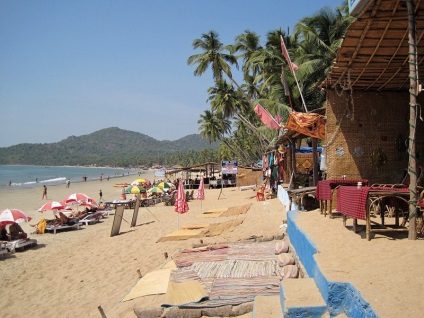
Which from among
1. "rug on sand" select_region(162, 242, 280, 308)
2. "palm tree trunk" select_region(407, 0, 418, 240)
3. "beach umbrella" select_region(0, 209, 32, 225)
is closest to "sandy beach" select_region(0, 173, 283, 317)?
"rug on sand" select_region(162, 242, 280, 308)

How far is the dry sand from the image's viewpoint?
3465 mm

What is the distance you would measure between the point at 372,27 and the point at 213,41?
26.7 meters

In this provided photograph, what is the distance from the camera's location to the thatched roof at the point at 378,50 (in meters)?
5.22

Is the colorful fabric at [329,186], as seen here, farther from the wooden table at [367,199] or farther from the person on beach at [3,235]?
the person on beach at [3,235]

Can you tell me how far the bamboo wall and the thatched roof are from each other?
0.33 meters

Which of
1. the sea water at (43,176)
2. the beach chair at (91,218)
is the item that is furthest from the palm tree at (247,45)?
the sea water at (43,176)

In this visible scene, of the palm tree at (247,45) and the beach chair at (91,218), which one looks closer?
the beach chair at (91,218)

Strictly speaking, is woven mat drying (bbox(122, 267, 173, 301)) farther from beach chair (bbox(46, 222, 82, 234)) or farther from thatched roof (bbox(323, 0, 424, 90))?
beach chair (bbox(46, 222, 82, 234))

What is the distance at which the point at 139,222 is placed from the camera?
52.6 ft

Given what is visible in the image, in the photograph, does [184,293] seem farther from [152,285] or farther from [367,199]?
[367,199]

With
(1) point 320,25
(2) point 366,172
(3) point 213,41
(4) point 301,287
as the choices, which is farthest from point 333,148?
(3) point 213,41

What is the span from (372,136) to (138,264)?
6.20 m

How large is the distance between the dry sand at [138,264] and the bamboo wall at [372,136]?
A: 1.54m

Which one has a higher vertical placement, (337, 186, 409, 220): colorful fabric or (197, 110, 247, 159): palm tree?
(197, 110, 247, 159): palm tree
